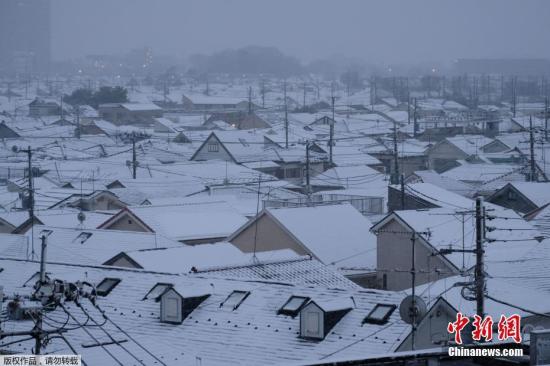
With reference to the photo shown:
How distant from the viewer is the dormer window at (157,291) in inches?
233

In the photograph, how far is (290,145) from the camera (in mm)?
19938

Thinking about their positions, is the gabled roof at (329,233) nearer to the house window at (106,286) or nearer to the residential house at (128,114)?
the house window at (106,286)

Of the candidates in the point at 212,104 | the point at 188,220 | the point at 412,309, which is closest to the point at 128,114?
the point at 212,104

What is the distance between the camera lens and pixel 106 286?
612 centimetres

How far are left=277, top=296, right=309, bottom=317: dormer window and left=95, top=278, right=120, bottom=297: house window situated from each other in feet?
3.32

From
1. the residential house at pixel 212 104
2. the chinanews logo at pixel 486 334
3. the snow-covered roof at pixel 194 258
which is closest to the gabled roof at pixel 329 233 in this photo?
the snow-covered roof at pixel 194 258

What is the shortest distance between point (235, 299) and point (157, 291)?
46cm

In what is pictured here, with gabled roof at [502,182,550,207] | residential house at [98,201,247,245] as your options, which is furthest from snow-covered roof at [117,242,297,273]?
gabled roof at [502,182,550,207]

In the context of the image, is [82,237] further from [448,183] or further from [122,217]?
[448,183]

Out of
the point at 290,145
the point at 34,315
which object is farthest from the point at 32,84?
the point at 34,315

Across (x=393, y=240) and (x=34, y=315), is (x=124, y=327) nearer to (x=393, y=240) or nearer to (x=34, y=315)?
(x=34, y=315)

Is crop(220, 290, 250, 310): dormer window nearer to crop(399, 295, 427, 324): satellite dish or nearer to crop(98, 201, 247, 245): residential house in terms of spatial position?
crop(399, 295, 427, 324): satellite dish

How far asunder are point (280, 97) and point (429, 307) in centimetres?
3995

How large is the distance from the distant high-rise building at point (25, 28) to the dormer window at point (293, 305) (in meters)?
85.9
